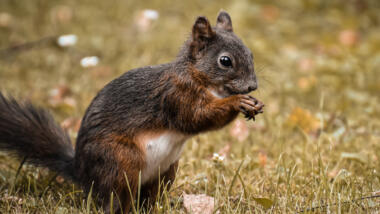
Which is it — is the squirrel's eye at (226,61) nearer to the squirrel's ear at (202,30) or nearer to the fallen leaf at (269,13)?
the squirrel's ear at (202,30)

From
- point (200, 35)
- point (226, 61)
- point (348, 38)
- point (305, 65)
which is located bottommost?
point (226, 61)

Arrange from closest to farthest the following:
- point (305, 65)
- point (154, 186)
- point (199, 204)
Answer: point (199, 204)
point (154, 186)
point (305, 65)

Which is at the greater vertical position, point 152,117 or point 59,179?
point 152,117

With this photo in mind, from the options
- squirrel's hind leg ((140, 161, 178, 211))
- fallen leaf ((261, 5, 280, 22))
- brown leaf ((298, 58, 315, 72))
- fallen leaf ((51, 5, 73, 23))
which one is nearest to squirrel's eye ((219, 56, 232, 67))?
squirrel's hind leg ((140, 161, 178, 211))

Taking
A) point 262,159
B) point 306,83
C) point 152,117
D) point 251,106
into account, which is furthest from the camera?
point 306,83

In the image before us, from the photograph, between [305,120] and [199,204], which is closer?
[199,204]

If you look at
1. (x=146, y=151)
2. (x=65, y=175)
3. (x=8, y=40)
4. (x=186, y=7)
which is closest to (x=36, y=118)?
(x=65, y=175)

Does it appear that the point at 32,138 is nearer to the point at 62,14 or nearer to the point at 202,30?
the point at 202,30

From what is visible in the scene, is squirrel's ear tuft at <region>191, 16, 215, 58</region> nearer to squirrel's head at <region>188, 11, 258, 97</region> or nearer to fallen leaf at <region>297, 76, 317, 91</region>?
squirrel's head at <region>188, 11, 258, 97</region>

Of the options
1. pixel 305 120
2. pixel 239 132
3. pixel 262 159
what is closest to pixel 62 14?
pixel 239 132
